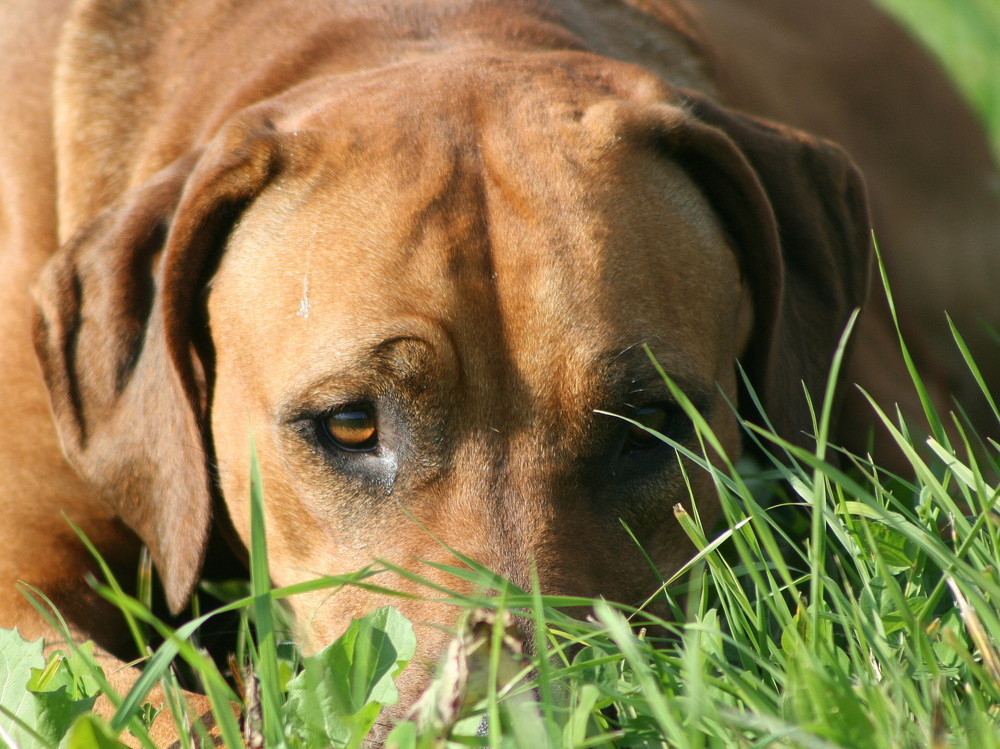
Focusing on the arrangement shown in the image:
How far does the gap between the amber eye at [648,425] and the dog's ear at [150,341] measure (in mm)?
922

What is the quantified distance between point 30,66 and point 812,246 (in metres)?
2.23

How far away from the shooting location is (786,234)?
2.82 metres

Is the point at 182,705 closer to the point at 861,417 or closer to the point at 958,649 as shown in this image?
the point at 958,649

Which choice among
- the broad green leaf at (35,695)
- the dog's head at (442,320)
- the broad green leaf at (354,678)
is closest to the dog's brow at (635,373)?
the dog's head at (442,320)

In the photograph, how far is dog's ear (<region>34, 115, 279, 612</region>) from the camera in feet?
8.11

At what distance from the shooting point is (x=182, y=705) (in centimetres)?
193

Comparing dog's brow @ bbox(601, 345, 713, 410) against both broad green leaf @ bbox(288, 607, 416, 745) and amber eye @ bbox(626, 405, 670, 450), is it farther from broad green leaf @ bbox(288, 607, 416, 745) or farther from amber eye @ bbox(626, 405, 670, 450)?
broad green leaf @ bbox(288, 607, 416, 745)

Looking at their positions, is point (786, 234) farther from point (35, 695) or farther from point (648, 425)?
point (35, 695)

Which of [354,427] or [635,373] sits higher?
[635,373]

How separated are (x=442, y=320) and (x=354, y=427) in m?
0.28

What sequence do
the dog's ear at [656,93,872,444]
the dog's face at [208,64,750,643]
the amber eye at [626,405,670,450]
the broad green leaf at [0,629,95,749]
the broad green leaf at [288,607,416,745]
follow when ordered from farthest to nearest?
the dog's ear at [656,93,872,444], the amber eye at [626,405,670,450], the dog's face at [208,64,750,643], the broad green leaf at [0,629,95,749], the broad green leaf at [288,607,416,745]

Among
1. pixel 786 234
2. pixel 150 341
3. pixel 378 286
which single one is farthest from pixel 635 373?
pixel 150 341

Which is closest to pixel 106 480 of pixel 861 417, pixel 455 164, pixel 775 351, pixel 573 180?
pixel 455 164

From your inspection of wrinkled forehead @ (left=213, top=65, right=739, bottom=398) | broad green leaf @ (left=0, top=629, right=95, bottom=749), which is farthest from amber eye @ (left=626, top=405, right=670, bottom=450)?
broad green leaf @ (left=0, top=629, right=95, bottom=749)
